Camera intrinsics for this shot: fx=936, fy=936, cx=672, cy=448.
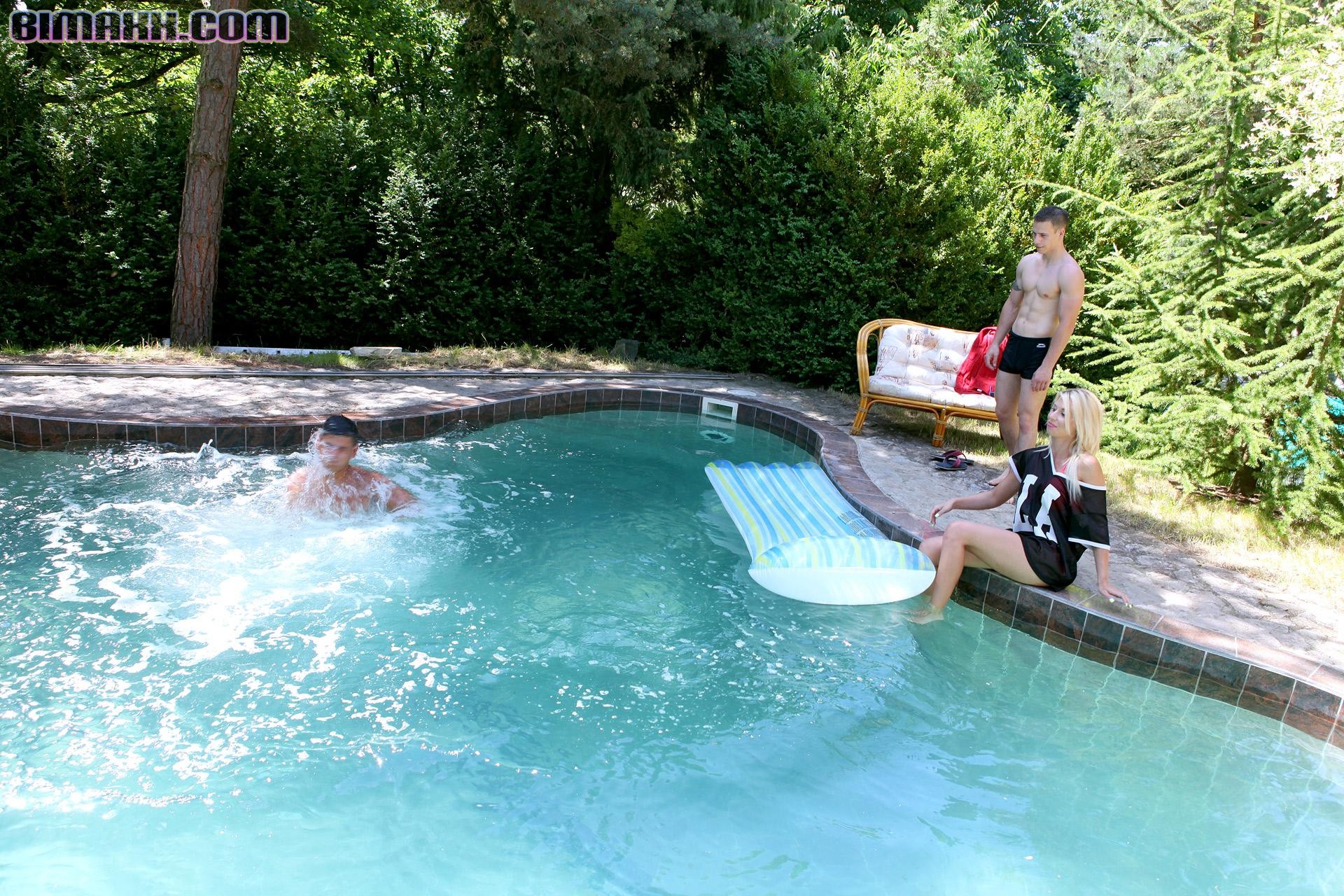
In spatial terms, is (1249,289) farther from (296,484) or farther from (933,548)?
(296,484)

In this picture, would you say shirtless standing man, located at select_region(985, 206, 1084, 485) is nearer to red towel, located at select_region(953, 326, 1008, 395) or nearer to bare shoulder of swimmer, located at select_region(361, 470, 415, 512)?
red towel, located at select_region(953, 326, 1008, 395)

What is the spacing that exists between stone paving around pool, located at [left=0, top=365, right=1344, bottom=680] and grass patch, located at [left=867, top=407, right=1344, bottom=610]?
0.16 m

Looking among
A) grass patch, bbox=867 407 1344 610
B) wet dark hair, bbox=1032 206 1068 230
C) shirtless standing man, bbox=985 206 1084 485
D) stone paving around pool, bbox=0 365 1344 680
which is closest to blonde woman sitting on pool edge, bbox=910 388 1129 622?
stone paving around pool, bbox=0 365 1344 680

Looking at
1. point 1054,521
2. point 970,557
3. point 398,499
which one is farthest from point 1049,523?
point 398,499

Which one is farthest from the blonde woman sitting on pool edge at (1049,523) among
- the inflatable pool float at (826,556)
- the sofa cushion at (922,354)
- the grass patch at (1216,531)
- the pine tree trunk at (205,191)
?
the pine tree trunk at (205,191)

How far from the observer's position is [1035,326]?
236 inches

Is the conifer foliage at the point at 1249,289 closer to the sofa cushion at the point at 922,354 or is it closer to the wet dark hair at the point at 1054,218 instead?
the wet dark hair at the point at 1054,218

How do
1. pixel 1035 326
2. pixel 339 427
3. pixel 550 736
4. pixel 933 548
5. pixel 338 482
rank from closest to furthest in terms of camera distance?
pixel 550 736, pixel 933 548, pixel 339 427, pixel 338 482, pixel 1035 326

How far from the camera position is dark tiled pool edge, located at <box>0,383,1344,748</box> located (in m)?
3.94

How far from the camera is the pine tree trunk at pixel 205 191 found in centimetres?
934

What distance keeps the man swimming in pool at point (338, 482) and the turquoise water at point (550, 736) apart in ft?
0.63

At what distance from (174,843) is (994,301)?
29.1 feet

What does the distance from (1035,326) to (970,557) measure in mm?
2022

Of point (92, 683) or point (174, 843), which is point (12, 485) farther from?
point (174, 843)
